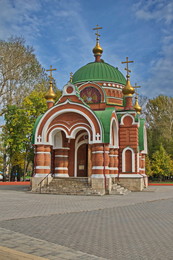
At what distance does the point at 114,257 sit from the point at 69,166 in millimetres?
16909

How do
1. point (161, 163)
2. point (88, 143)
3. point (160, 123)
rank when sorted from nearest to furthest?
point (88, 143) < point (161, 163) < point (160, 123)

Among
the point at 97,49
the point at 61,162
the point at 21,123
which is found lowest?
the point at 61,162

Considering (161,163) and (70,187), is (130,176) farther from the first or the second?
(161,163)

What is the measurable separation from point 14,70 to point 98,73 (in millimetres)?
7699

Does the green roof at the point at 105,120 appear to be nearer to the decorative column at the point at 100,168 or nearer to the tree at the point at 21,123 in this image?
the decorative column at the point at 100,168

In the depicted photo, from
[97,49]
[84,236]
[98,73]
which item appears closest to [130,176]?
[98,73]

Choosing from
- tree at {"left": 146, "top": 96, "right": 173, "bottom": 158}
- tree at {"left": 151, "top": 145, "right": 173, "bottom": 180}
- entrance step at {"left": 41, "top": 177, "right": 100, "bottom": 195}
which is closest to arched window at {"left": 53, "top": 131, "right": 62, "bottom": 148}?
entrance step at {"left": 41, "top": 177, "right": 100, "bottom": 195}

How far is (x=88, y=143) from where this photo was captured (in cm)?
2006

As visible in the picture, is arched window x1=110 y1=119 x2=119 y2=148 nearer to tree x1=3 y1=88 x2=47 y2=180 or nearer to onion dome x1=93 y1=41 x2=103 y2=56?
tree x1=3 y1=88 x2=47 y2=180

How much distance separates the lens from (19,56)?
1059 inches

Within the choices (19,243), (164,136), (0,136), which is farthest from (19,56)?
(19,243)

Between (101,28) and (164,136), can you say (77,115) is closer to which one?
(101,28)

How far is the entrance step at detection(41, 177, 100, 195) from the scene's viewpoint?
1705 centimetres

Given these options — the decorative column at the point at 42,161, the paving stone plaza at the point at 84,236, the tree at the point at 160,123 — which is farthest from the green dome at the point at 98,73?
the paving stone plaza at the point at 84,236
